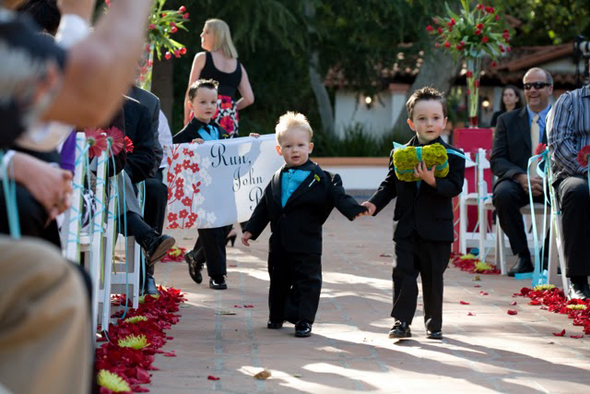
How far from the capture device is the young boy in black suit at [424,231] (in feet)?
21.0

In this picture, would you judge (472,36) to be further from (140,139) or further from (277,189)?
(277,189)

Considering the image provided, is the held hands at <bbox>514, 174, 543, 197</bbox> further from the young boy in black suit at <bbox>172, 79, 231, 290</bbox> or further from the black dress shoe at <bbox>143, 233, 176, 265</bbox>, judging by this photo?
the black dress shoe at <bbox>143, 233, 176, 265</bbox>

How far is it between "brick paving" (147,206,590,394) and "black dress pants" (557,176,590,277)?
521mm

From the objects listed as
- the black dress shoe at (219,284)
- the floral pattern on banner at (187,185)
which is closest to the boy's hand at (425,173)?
the black dress shoe at (219,284)

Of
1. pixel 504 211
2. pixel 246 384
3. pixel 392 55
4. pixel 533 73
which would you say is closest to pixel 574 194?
pixel 504 211

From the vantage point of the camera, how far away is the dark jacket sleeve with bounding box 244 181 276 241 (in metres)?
6.98

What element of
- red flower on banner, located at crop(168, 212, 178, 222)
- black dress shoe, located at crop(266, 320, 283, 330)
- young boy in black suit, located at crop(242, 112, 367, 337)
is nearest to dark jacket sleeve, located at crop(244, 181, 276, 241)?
young boy in black suit, located at crop(242, 112, 367, 337)

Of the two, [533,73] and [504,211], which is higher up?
[533,73]

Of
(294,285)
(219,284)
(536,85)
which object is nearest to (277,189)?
(294,285)

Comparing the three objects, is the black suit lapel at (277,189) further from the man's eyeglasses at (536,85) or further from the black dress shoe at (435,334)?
the man's eyeglasses at (536,85)

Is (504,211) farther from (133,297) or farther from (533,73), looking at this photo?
(133,297)

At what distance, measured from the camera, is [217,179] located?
9.26 meters

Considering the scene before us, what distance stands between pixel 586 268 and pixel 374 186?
14.6 metres

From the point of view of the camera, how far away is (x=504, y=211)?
10.2m
